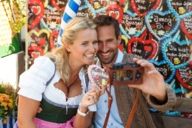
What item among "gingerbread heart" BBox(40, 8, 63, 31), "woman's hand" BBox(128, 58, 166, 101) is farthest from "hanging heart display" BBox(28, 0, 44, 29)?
"woman's hand" BBox(128, 58, 166, 101)

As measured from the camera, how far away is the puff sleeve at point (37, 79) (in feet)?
8.50

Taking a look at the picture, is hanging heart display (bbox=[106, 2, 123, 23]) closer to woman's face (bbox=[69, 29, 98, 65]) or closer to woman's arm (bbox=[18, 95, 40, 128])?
woman's face (bbox=[69, 29, 98, 65])

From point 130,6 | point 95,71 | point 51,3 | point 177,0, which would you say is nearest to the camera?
point 95,71

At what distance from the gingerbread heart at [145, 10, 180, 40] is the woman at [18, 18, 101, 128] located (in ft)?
2.91

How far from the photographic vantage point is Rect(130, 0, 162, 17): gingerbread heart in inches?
134

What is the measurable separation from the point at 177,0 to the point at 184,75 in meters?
0.63

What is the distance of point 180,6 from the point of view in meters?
3.30

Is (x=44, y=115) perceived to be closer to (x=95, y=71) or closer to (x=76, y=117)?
(x=76, y=117)

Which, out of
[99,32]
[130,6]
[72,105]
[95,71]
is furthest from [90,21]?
[130,6]

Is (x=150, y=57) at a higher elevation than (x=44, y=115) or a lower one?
higher

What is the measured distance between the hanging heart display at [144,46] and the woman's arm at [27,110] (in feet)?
4.07

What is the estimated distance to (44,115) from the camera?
2.72 meters

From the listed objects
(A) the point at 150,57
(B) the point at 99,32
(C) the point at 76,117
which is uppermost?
Result: (B) the point at 99,32

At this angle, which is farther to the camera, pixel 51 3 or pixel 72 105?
pixel 51 3
